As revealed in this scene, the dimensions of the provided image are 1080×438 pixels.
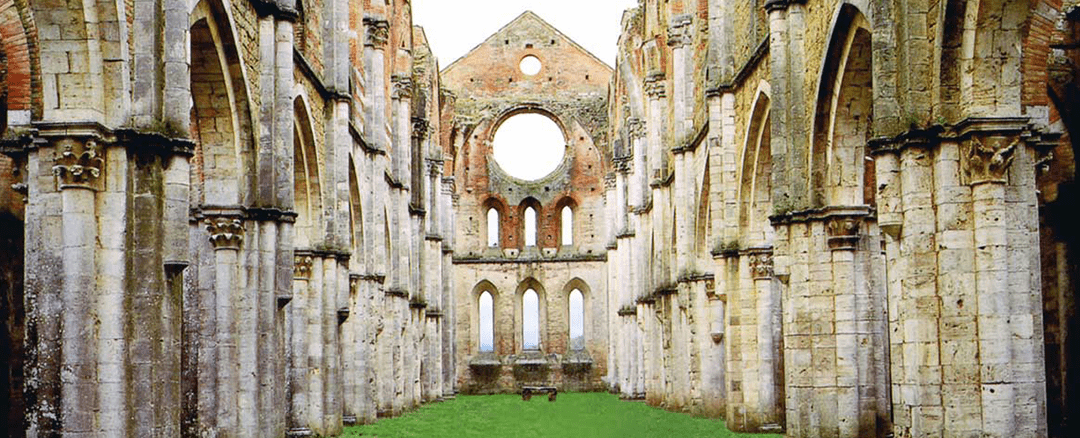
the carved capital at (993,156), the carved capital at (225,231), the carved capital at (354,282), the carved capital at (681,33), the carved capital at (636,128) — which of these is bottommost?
the carved capital at (354,282)

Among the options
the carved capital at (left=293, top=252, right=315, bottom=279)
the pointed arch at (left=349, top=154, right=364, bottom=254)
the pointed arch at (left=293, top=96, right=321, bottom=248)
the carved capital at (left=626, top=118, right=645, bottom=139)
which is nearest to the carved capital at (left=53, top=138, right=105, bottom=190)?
the pointed arch at (left=293, top=96, right=321, bottom=248)

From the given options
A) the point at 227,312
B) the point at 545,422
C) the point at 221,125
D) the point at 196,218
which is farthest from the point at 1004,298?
the point at 545,422

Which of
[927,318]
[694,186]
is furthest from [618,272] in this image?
[927,318]

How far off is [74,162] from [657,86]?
23.7m

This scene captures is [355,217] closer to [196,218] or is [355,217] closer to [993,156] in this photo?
[196,218]

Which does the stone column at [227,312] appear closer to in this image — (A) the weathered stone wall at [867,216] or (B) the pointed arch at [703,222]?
(A) the weathered stone wall at [867,216]

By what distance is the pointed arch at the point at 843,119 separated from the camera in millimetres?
14898

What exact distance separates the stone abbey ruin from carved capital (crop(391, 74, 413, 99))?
21.9 inches

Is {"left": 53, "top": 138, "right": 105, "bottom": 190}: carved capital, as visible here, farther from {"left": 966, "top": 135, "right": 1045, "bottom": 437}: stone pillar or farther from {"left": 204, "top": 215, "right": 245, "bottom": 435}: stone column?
{"left": 966, "top": 135, "right": 1045, "bottom": 437}: stone pillar

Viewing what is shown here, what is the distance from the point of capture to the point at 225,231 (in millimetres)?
15883

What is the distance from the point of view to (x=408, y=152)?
3441 centimetres

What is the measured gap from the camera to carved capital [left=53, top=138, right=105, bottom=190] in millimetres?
10086

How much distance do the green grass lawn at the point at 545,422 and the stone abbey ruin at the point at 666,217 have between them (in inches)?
35.8

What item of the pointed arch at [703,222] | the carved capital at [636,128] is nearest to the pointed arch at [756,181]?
the pointed arch at [703,222]
